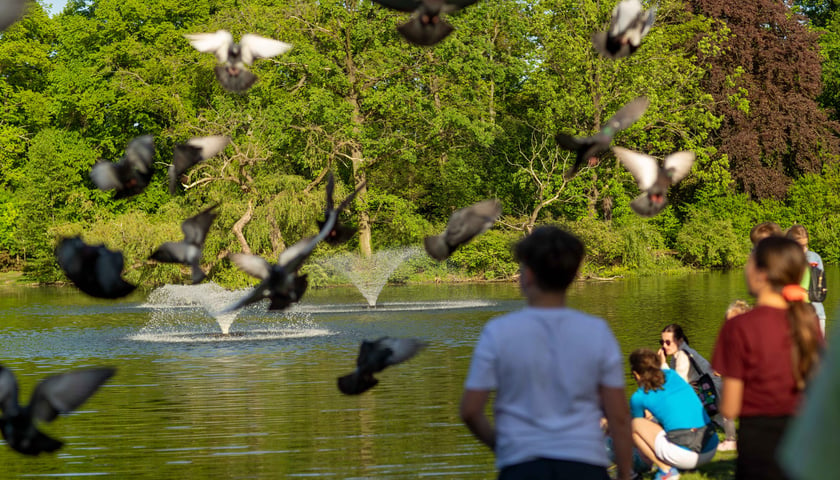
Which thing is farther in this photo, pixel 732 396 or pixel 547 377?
pixel 732 396

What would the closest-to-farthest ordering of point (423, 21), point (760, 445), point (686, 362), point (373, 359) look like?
point (760, 445)
point (373, 359)
point (423, 21)
point (686, 362)

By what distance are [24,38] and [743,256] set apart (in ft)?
118

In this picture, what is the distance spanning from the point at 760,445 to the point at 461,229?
1.65m

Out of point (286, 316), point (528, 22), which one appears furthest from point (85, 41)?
point (286, 316)

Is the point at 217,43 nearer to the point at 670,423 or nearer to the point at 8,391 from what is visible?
the point at 8,391

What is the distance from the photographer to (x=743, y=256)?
5038cm

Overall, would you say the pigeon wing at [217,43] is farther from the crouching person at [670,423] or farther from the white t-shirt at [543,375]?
the crouching person at [670,423]

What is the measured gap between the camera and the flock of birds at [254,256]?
4340 mm

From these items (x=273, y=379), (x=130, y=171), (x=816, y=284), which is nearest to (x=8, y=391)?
(x=130, y=171)

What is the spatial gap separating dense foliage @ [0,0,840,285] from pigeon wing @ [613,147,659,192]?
34.4m

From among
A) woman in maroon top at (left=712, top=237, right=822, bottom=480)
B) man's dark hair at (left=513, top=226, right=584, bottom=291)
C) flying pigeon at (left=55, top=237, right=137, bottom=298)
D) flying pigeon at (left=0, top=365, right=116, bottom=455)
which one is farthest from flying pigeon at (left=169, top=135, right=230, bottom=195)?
woman in maroon top at (left=712, top=237, right=822, bottom=480)

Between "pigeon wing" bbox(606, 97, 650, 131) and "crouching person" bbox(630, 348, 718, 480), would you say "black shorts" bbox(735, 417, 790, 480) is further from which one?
"crouching person" bbox(630, 348, 718, 480)

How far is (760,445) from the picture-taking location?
13.9 feet

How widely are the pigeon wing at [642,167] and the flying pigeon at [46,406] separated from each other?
2.63 metres
